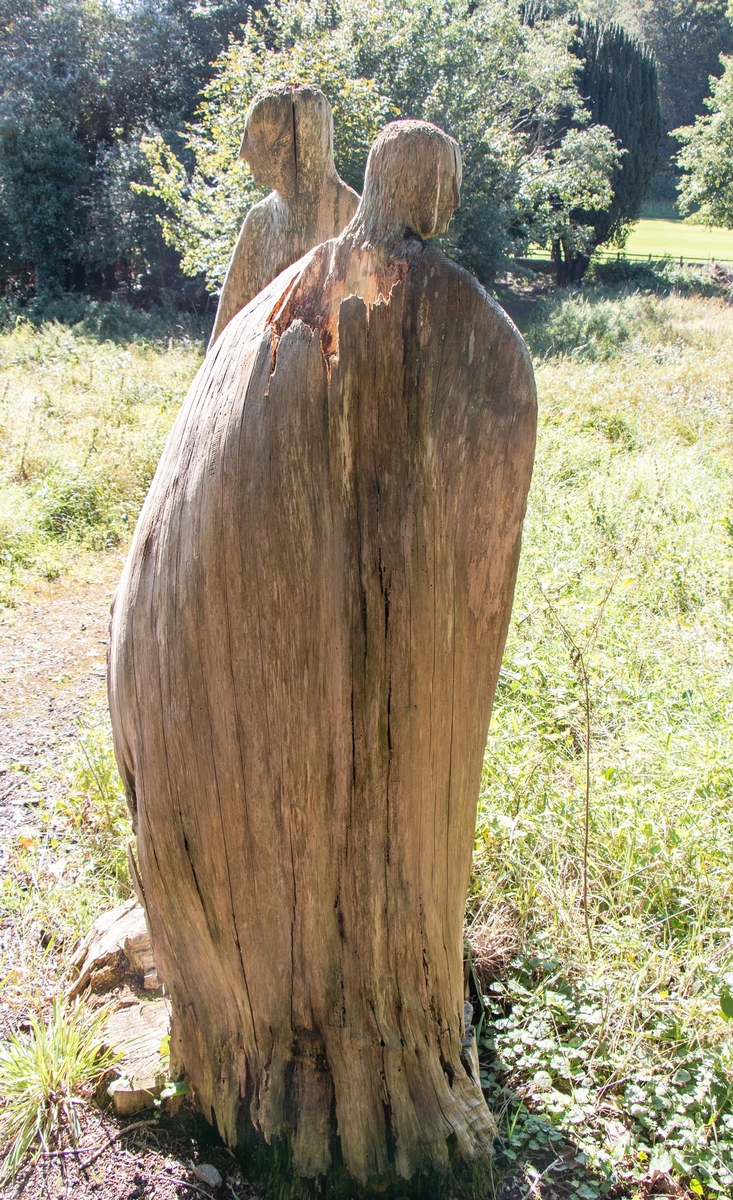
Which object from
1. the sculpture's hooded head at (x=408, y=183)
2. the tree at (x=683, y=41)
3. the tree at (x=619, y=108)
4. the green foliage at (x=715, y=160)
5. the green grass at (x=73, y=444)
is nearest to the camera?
the sculpture's hooded head at (x=408, y=183)

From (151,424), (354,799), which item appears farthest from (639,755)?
(151,424)

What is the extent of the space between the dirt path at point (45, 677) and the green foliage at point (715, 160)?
897 inches

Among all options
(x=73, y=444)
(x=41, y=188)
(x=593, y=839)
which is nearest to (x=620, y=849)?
(x=593, y=839)

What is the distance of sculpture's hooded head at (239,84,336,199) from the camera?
1809 mm

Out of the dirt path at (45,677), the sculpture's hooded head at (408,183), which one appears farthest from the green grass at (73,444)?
the sculpture's hooded head at (408,183)

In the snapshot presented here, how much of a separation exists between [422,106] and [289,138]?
15.3 meters

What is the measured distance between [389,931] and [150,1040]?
1012mm

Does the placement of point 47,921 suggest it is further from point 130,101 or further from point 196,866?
point 130,101

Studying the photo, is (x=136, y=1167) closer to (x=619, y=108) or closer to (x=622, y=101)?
(x=619, y=108)

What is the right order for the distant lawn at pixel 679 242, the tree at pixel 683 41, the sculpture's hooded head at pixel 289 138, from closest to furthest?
the sculpture's hooded head at pixel 289 138 → the distant lawn at pixel 679 242 → the tree at pixel 683 41

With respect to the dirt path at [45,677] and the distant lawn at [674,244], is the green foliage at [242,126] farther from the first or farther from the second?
the distant lawn at [674,244]

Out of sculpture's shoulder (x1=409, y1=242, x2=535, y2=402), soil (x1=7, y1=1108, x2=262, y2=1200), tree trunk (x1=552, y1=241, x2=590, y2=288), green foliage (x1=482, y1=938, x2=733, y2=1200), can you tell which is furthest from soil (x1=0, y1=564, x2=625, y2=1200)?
tree trunk (x1=552, y1=241, x2=590, y2=288)

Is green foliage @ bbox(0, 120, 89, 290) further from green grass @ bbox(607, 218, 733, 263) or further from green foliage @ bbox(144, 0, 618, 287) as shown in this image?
green grass @ bbox(607, 218, 733, 263)

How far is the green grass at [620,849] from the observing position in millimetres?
2141
